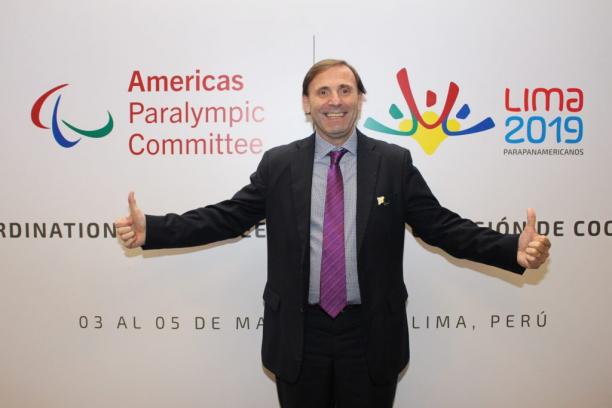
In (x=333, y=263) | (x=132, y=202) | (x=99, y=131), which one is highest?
(x=99, y=131)

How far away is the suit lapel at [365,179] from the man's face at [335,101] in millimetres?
95

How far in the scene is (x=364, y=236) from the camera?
158cm

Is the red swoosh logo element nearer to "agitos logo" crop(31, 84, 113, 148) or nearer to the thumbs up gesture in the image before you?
"agitos logo" crop(31, 84, 113, 148)

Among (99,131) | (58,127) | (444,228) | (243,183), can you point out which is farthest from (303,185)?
(58,127)

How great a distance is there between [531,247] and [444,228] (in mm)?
312

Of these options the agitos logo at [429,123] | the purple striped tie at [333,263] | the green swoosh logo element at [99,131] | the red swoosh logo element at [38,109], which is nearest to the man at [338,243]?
the purple striped tie at [333,263]

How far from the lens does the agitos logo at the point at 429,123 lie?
2.25 metres

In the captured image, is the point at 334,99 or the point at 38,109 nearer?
the point at 334,99

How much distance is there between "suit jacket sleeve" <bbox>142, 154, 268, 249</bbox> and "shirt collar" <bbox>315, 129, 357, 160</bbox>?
0.72 ft

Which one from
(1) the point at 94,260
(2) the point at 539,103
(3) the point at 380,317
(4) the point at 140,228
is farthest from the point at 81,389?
(2) the point at 539,103

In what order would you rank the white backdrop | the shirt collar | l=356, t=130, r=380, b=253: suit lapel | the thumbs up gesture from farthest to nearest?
1. the white backdrop
2. the shirt collar
3. l=356, t=130, r=380, b=253: suit lapel
4. the thumbs up gesture

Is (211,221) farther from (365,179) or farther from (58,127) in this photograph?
(58,127)

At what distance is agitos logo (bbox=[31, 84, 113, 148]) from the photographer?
2.29 metres

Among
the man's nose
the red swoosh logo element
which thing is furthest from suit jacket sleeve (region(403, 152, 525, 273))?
the red swoosh logo element
